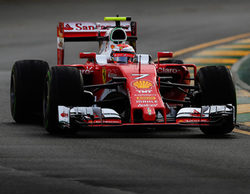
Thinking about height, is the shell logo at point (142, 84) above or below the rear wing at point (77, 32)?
below

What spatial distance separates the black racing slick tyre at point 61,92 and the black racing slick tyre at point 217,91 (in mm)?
1827

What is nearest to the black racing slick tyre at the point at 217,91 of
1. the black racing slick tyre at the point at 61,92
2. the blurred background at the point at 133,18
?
the black racing slick tyre at the point at 61,92

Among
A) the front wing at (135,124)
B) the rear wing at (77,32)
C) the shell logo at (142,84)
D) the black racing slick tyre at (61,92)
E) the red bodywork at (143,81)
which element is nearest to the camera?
the front wing at (135,124)

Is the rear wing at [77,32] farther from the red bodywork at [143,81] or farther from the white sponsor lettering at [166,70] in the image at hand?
the white sponsor lettering at [166,70]

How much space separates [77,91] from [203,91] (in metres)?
1.89

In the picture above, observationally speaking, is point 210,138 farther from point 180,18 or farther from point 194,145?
point 180,18

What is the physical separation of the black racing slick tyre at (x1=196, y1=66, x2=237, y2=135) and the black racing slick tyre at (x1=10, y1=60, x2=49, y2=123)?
3.14 metres

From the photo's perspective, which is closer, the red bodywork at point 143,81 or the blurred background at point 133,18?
the red bodywork at point 143,81

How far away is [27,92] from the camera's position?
47.6 ft

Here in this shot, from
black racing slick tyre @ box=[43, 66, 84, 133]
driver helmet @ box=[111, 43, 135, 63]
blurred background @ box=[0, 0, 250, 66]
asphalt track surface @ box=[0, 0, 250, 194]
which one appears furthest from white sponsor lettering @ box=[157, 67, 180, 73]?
blurred background @ box=[0, 0, 250, 66]

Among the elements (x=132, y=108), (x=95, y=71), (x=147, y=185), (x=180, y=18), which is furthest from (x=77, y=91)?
(x=180, y=18)

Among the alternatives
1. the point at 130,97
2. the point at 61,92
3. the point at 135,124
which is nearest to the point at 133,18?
the point at 130,97

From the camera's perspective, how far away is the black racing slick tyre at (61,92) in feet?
39.9

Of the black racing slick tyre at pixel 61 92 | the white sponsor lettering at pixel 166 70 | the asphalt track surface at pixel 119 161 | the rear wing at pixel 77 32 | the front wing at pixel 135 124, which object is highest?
the rear wing at pixel 77 32
